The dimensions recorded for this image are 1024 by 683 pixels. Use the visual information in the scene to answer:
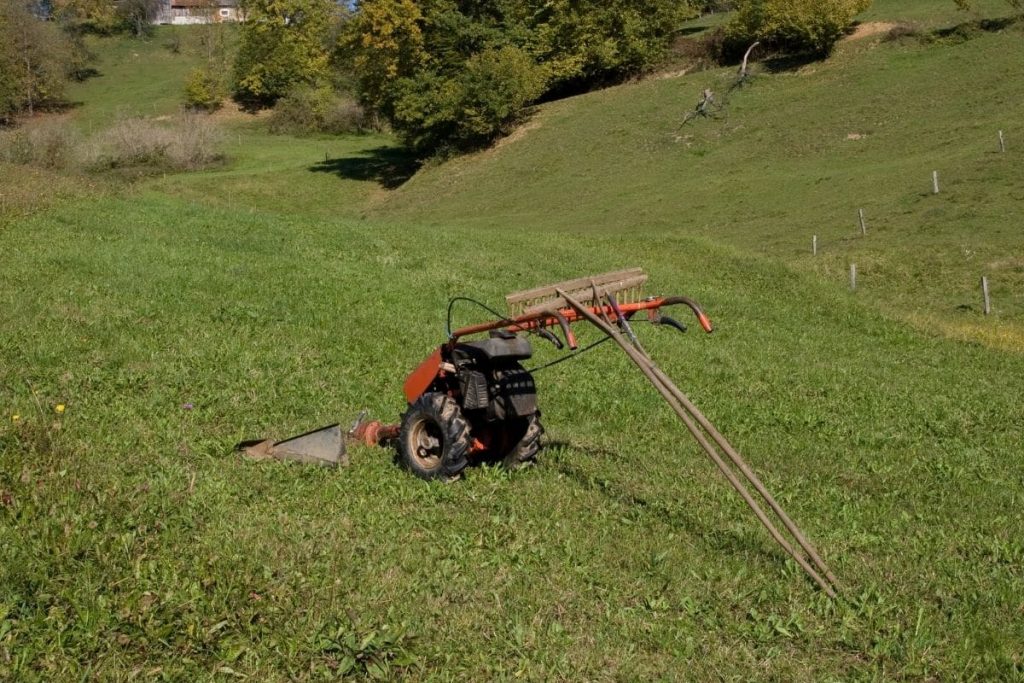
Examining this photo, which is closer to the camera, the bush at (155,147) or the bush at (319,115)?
the bush at (155,147)

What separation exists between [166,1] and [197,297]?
5765 inches

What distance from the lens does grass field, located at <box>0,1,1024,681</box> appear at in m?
5.28

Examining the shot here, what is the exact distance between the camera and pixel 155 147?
68.8 m

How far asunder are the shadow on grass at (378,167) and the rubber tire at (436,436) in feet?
191

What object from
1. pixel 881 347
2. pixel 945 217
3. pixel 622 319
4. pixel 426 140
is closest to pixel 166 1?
pixel 426 140

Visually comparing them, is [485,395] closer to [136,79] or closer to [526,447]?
[526,447]

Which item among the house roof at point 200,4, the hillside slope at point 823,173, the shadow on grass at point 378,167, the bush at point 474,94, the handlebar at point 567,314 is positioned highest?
the house roof at point 200,4

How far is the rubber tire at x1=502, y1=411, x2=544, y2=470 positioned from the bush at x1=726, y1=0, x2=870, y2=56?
58563 mm

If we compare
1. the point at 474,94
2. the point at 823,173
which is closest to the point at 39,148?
the point at 474,94

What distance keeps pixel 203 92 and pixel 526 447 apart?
9348 cm

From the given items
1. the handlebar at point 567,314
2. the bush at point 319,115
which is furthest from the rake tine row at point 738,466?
the bush at point 319,115

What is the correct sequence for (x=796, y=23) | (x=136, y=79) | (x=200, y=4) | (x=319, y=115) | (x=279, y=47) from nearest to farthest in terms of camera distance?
(x=796, y=23)
(x=319, y=115)
(x=279, y=47)
(x=136, y=79)
(x=200, y=4)

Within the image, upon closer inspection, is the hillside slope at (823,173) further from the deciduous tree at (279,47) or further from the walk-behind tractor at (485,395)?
the deciduous tree at (279,47)

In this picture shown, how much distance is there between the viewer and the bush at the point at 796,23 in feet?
198
